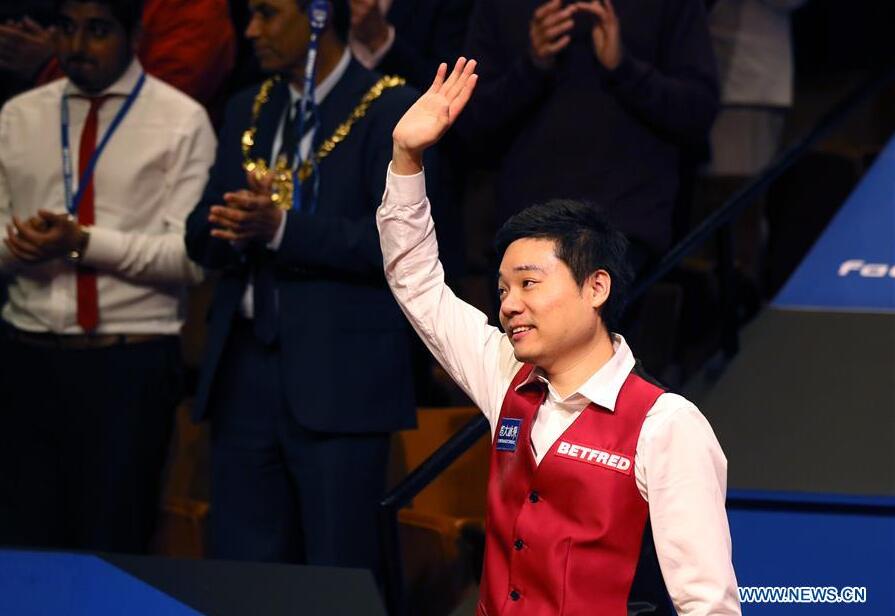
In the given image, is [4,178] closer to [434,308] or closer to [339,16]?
[339,16]

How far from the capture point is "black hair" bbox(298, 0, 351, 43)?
439 cm

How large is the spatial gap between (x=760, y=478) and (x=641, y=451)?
123 cm

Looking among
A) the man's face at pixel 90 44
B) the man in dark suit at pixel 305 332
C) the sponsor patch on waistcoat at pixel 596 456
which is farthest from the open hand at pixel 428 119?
the man's face at pixel 90 44

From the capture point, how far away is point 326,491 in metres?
4.21

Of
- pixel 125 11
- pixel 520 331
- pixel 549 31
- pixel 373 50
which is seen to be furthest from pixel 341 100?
pixel 520 331

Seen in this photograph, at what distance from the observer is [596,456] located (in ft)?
9.51

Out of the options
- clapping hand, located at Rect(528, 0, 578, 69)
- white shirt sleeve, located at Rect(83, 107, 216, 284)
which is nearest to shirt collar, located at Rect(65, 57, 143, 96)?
white shirt sleeve, located at Rect(83, 107, 216, 284)

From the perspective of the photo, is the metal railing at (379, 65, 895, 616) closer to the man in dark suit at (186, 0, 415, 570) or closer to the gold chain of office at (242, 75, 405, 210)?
the man in dark suit at (186, 0, 415, 570)

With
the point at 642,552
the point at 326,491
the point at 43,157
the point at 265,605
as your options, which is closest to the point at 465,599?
the point at 326,491

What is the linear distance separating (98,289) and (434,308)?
1.67m

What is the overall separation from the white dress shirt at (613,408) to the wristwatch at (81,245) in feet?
5.06

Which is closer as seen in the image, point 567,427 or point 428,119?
A: point 567,427

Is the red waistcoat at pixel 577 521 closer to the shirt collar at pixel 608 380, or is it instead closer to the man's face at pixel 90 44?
the shirt collar at pixel 608 380

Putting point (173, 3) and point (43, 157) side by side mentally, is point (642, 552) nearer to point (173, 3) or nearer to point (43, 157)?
point (43, 157)
